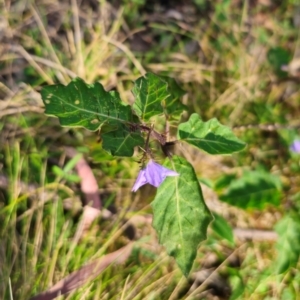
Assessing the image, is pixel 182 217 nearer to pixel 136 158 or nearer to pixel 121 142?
pixel 121 142

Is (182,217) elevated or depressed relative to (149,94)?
depressed

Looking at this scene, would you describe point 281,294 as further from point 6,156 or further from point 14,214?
point 6,156

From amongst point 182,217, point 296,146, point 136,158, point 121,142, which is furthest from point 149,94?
point 296,146

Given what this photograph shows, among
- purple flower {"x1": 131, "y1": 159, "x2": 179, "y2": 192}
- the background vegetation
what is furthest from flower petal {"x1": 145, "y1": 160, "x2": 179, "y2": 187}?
the background vegetation

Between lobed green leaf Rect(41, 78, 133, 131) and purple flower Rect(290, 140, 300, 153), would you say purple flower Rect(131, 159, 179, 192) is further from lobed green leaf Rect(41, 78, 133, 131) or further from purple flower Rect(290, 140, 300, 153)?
purple flower Rect(290, 140, 300, 153)

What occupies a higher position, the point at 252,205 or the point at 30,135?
the point at 30,135

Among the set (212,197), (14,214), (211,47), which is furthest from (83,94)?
(211,47)
